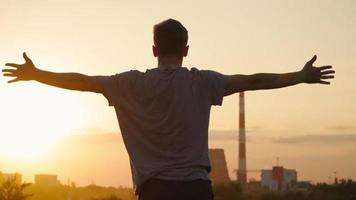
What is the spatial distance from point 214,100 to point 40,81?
1.00 meters

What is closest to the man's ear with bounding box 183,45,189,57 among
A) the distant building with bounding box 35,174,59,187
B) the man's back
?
the man's back

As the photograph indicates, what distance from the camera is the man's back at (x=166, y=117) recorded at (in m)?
4.25

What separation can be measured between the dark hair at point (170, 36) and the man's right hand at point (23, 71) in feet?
2.42

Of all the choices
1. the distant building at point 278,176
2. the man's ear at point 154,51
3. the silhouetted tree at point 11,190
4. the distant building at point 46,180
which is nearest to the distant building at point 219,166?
the distant building at point 278,176

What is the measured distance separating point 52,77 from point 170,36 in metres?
0.73

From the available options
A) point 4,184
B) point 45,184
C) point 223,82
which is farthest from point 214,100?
point 45,184

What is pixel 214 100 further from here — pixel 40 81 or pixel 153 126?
pixel 40 81

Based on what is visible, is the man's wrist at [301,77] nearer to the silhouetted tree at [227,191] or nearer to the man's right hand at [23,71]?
the man's right hand at [23,71]

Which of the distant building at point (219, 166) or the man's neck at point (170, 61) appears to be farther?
the distant building at point (219, 166)

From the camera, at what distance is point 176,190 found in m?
4.22

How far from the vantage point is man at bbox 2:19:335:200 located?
4242mm

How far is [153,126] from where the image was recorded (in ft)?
14.1

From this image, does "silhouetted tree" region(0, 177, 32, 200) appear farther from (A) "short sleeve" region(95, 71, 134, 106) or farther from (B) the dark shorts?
(B) the dark shorts

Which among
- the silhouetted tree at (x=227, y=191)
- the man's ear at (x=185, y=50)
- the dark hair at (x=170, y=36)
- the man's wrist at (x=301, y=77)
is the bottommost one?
the silhouetted tree at (x=227, y=191)
